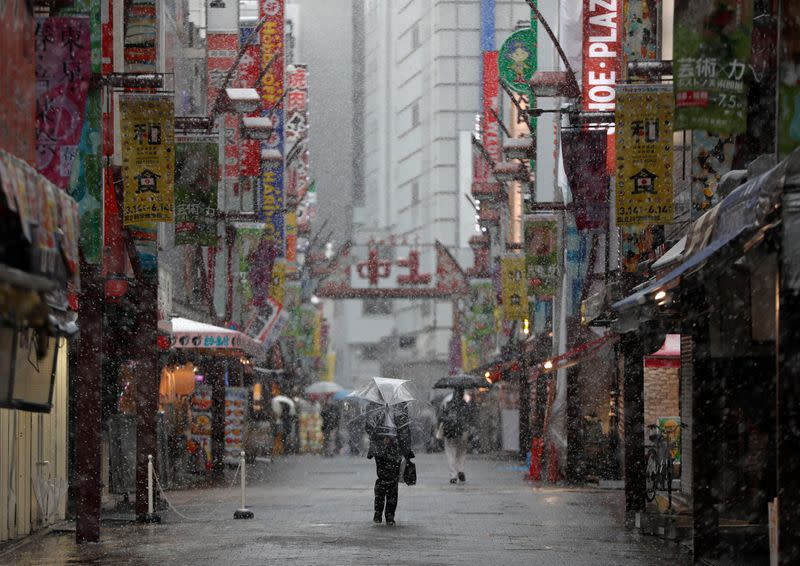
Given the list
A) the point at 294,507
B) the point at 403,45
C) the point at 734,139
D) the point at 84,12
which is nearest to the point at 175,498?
the point at 294,507

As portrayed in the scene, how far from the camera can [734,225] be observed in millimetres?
11297

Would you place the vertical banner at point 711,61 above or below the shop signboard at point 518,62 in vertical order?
below

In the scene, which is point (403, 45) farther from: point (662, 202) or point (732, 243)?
point (732, 243)

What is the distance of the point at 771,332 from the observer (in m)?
13.9

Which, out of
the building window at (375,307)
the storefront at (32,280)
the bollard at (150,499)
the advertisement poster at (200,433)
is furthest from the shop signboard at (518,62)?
the building window at (375,307)

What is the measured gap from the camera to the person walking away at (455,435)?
32625 millimetres

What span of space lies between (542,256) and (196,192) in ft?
41.6

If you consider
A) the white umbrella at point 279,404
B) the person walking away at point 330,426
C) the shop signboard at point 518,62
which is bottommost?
the person walking away at point 330,426

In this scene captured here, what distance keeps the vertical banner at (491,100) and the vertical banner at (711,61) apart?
37076 mm

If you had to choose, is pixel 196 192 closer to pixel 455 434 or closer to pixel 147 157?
pixel 147 157

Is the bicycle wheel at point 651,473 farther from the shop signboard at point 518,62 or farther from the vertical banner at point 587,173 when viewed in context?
the shop signboard at point 518,62

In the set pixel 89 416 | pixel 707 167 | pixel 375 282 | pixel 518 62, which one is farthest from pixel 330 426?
pixel 707 167

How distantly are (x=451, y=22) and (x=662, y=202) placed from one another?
72.6 metres

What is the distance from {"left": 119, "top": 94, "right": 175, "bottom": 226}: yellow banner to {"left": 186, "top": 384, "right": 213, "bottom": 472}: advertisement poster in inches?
623
